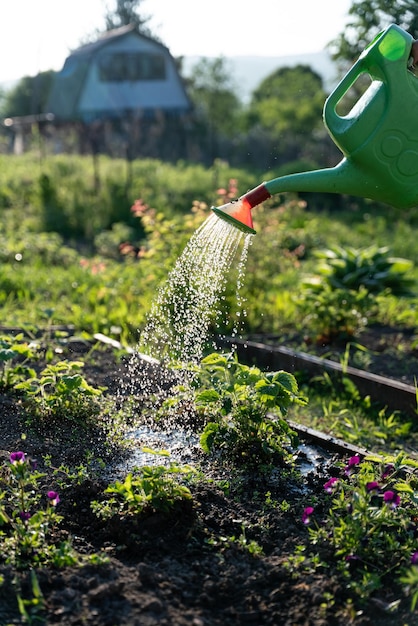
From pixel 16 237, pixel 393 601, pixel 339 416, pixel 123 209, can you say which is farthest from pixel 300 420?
pixel 123 209

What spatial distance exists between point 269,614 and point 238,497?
68cm

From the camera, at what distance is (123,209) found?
11430 millimetres

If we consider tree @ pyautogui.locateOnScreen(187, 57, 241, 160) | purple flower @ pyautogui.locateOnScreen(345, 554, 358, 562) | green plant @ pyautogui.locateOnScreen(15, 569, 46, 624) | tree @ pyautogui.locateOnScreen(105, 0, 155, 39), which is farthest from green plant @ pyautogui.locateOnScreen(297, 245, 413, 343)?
tree @ pyautogui.locateOnScreen(105, 0, 155, 39)

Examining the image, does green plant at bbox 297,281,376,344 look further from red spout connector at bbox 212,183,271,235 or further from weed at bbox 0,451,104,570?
weed at bbox 0,451,104,570

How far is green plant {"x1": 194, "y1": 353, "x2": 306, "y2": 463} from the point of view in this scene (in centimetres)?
307

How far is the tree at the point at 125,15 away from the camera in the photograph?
44.4 m

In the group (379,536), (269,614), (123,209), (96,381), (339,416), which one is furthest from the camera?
(123,209)

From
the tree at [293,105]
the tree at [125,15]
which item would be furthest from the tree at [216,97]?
the tree at [125,15]

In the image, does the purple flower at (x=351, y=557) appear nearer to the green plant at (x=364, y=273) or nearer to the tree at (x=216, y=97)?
the green plant at (x=364, y=273)

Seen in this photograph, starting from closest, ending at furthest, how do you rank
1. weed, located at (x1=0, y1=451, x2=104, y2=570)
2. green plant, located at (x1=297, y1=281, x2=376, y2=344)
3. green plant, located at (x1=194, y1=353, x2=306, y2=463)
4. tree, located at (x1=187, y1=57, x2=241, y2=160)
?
weed, located at (x1=0, y1=451, x2=104, y2=570)
green plant, located at (x1=194, y1=353, x2=306, y2=463)
green plant, located at (x1=297, y1=281, x2=376, y2=344)
tree, located at (x1=187, y1=57, x2=241, y2=160)

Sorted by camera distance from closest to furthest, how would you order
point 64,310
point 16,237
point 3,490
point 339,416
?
point 3,490 < point 339,416 < point 64,310 < point 16,237

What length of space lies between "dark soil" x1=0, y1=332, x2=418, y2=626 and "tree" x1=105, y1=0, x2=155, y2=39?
4434 centimetres

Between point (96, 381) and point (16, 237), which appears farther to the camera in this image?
point (16, 237)

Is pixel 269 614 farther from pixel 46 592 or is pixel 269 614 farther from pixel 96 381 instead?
pixel 96 381
